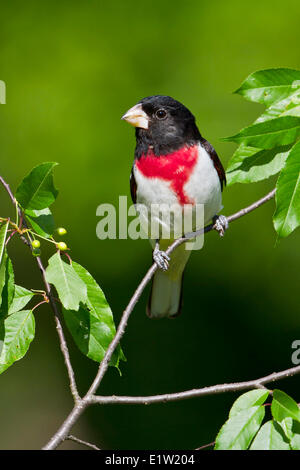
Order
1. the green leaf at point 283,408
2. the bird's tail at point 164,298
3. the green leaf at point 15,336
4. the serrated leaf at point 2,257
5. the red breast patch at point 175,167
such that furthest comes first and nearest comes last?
the bird's tail at point 164,298 < the red breast patch at point 175,167 < the green leaf at point 15,336 < the serrated leaf at point 2,257 < the green leaf at point 283,408

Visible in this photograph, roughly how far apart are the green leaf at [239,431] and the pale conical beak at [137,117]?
1727mm

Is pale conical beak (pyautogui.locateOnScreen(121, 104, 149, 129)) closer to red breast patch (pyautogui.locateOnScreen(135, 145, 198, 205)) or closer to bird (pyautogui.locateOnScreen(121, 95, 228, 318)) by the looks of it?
bird (pyautogui.locateOnScreen(121, 95, 228, 318))

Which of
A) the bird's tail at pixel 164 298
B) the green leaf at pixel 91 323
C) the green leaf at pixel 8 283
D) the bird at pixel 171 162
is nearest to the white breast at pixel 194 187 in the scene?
the bird at pixel 171 162

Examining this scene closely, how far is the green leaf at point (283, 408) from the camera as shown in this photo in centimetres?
189

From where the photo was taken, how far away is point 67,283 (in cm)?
208

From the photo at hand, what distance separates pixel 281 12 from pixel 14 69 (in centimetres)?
189

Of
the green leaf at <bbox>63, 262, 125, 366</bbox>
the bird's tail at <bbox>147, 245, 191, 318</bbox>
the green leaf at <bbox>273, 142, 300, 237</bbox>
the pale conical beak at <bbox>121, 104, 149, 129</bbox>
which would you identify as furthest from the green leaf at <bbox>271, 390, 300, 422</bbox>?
the bird's tail at <bbox>147, 245, 191, 318</bbox>

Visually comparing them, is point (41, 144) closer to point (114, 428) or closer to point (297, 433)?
point (114, 428)

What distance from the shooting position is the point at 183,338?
5156 mm

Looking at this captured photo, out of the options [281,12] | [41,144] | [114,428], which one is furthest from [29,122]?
[114,428]

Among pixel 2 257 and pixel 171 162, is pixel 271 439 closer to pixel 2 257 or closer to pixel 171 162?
pixel 2 257

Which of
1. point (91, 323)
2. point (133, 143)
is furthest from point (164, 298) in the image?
point (91, 323)

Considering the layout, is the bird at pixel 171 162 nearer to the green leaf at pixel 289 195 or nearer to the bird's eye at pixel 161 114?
the bird's eye at pixel 161 114

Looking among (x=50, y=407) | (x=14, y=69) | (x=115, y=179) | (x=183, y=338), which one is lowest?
(x=50, y=407)
